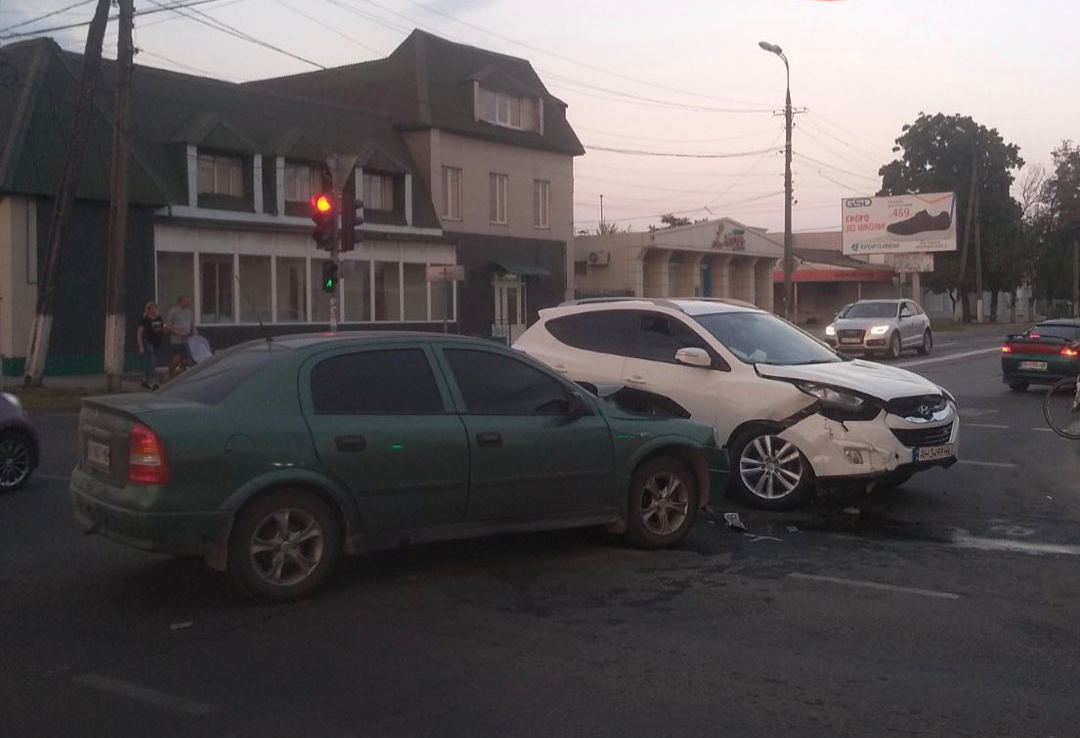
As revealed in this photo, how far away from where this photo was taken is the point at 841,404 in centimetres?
984

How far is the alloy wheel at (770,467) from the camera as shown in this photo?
10.0m

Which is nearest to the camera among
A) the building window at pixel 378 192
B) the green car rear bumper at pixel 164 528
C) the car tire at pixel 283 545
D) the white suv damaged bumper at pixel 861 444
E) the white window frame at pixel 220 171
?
the green car rear bumper at pixel 164 528

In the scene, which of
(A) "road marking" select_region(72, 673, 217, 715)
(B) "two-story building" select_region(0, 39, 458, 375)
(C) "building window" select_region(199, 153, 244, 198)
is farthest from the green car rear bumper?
(C) "building window" select_region(199, 153, 244, 198)

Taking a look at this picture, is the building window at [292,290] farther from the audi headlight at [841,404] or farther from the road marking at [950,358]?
the audi headlight at [841,404]

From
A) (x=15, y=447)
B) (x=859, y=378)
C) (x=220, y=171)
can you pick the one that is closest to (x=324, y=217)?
(x=15, y=447)

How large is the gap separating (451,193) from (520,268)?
3721 millimetres

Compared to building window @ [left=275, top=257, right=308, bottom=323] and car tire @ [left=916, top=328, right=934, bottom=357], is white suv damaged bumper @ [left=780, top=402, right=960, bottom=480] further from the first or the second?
car tire @ [left=916, top=328, right=934, bottom=357]

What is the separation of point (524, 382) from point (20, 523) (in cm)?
449

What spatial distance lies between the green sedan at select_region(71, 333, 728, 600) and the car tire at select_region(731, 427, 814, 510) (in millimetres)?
2022

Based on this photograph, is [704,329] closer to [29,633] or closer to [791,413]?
[791,413]

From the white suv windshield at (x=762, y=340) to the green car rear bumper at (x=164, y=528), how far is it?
533cm

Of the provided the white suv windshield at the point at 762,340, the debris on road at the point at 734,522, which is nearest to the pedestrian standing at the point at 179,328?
the white suv windshield at the point at 762,340

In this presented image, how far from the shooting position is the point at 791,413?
32.8ft

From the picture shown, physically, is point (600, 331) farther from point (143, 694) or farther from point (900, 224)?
point (900, 224)
